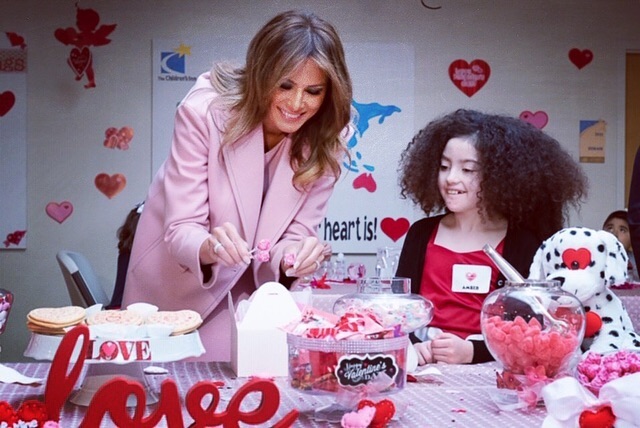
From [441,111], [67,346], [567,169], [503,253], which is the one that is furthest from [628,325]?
[441,111]

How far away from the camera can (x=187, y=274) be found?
1.83m

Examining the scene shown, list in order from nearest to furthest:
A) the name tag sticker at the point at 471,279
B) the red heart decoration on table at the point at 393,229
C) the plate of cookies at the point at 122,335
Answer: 1. the plate of cookies at the point at 122,335
2. the name tag sticker at the point at 471,279
3. the red heart decoration on table at the point at 393,229

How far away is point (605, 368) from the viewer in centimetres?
126

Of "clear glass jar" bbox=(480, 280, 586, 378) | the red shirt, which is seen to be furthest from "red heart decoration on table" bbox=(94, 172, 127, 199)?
"clear glass jar" bbox=(480, 280, 586, 378)

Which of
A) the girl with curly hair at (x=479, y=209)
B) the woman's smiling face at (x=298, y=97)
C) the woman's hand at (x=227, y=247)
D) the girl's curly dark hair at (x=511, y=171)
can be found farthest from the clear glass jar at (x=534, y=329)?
the girl's curly dark hair at (x=511, y=171)

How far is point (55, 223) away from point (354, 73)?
1.85m

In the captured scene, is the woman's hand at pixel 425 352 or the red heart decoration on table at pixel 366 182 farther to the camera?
the red heart decoration on table at pixel 366 182

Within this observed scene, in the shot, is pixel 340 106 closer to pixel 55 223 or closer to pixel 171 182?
pixel 171 182

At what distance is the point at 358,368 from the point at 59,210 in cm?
391

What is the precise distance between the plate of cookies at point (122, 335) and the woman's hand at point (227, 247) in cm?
24

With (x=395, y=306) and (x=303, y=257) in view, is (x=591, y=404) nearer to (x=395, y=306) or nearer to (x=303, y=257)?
(x=395, y=306)

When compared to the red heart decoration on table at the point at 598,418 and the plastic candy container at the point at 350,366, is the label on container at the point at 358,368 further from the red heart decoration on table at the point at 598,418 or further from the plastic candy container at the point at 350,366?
the red heart decoration on table at the point at 598,418

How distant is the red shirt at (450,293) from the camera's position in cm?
220

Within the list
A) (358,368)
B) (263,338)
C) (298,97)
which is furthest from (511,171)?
(358,368)
